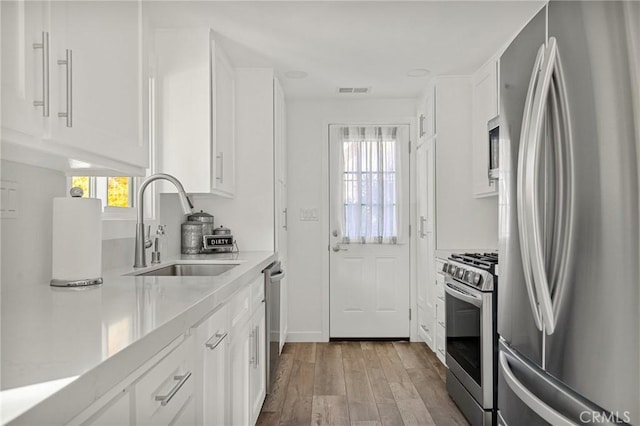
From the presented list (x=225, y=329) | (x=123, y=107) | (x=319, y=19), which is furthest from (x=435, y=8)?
(x=225, y=329)

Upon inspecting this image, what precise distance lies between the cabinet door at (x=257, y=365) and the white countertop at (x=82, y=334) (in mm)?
961

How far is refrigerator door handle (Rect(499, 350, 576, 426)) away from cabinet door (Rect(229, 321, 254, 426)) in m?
1.04

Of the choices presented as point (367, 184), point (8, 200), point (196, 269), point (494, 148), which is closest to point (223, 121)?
point (196, 269)

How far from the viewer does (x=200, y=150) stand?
118 inches

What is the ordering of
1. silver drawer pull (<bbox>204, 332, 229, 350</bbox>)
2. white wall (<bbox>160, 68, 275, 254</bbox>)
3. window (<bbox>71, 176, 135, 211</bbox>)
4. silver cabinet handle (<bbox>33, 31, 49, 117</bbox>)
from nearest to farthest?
silver cabinet handle (<bbox>33, 31, 49, 117</bbox>) → silver drawer pull (<bbox>204, 332, 229, 350</bbox>) → window (<bbox>71, 176, 135, 211</bbox>) → white wall (<bbox>160, 68, 275, 254</bbox>)

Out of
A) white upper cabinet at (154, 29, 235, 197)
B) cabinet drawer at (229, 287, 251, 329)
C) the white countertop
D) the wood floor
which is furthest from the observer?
white upper cabinet at (154, 29, 235, 197)

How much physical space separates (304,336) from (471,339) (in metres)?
2.28

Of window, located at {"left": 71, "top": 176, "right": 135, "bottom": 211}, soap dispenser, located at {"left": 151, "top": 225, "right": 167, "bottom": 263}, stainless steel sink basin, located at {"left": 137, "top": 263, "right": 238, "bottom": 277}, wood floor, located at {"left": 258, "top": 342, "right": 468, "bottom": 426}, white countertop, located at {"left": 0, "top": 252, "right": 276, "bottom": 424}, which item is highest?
window, located at {"left": 71, "top": 176, "right": 135, "bottom": 211}

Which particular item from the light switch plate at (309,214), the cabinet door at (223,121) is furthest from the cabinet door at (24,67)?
the light switch plate at (309,214)

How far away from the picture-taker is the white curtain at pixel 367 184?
468cm

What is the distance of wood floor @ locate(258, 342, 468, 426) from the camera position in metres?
2.82

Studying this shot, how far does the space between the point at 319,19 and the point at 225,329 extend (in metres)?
1.89

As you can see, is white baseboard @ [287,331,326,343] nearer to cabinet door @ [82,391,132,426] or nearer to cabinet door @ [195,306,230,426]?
cabinet door @ [195,306,230,426]

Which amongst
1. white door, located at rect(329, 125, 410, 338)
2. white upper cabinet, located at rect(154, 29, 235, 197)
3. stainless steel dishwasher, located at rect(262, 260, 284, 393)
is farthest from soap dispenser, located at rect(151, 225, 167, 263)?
white door, located at rect(329, 125, 410, 338)
